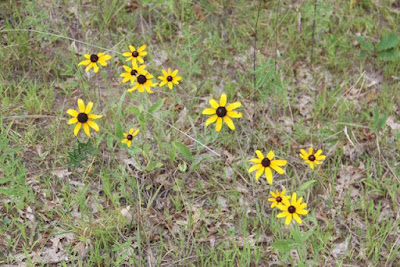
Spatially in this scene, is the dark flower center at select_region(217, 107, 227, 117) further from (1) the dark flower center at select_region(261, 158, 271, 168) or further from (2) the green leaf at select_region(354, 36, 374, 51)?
(2) the green leaf at select_region(354, 36, 374, 51)

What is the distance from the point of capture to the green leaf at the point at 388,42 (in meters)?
4.09

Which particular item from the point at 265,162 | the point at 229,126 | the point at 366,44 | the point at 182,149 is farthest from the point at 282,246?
the point at 366,44

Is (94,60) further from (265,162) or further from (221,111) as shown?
(265,162)

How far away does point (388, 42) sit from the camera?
411 cm

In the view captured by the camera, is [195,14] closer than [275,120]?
No

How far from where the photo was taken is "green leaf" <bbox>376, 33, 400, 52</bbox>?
13.4 ft

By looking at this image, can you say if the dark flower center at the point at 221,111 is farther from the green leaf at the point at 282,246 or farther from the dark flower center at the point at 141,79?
the green leaf at the point at 282,246

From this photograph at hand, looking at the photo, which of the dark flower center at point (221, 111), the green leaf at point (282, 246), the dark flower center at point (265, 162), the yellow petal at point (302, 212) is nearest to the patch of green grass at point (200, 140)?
the green leaf at point (282, 246)

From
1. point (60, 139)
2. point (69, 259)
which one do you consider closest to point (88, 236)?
point (69, 259)

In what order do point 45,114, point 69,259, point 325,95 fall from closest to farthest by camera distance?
point 69,259
point 45,114
point 325,95

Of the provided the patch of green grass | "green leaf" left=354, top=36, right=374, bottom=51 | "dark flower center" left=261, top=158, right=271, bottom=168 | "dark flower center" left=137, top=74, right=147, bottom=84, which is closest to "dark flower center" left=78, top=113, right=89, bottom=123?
the patch of green grass

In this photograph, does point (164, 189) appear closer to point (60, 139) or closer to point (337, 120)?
point (60, 139)

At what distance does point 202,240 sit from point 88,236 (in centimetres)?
70

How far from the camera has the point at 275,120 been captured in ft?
12.3
